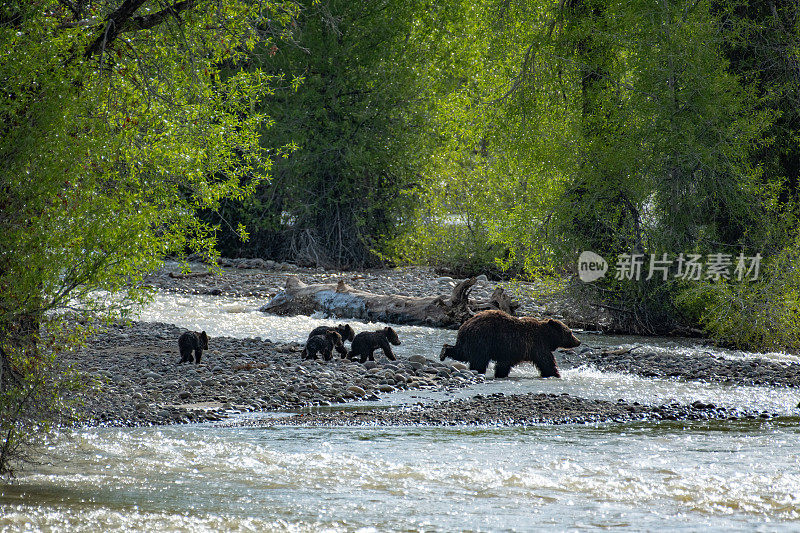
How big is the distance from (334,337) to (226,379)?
1.89 metres

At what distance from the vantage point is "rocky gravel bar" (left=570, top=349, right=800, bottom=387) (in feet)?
35.7

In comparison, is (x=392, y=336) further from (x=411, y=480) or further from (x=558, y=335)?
(x=411, y=480)

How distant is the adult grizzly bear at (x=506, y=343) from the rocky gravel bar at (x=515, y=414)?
1389 millimetres

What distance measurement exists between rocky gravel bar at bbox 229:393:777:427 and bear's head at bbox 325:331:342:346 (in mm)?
2565

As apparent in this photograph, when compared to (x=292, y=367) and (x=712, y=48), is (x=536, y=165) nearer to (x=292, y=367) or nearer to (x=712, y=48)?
(x=712, y=48)

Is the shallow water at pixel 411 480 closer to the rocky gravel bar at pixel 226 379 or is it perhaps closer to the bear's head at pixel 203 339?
the rocky gravel bar at pixel 226 379

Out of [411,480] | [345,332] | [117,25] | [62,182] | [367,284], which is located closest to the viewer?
[62,182]

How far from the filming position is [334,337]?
1155 centimetres

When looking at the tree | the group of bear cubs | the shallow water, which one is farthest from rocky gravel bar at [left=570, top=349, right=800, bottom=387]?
the tree

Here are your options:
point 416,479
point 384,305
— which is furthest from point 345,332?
point 416,479

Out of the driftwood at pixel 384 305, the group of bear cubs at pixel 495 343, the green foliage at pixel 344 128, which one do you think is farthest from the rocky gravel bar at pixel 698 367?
the green foliage at pixel 344 128

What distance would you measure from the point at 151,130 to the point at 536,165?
8.76m

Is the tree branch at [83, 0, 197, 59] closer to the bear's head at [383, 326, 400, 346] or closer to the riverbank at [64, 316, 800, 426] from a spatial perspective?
the riverbank at [64, 316, 800, 426]

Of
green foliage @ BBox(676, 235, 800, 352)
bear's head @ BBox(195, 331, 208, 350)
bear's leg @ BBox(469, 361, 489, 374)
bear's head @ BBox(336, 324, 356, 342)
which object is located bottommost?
bear's head @ BBox(195, 331, 208, 350)
